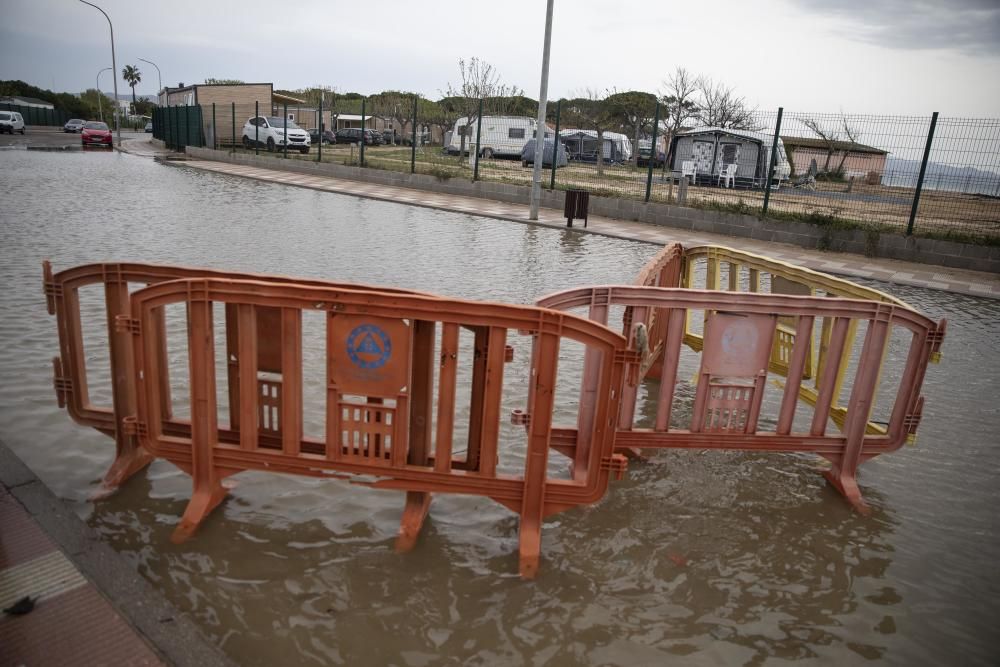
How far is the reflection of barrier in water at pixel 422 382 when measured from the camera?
3252 millimetres

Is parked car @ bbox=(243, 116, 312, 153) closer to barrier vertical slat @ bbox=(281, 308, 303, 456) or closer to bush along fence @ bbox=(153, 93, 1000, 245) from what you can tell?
bush along fence @ bbox=(153, 93, 1000, 245)

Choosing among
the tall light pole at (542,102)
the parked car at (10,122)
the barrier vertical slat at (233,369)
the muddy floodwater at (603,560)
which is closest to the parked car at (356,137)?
the parked car at (10,122)

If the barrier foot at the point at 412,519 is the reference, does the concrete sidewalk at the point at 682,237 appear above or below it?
above

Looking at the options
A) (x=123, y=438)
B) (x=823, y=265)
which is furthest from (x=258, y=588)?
(x=823, y=265)

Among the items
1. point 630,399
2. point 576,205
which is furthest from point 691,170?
point 630,399

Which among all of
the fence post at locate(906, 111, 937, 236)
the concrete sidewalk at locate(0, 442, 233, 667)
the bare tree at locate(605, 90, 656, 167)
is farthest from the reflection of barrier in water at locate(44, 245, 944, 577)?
the bare tree at locate(605, 90, 656, 167)

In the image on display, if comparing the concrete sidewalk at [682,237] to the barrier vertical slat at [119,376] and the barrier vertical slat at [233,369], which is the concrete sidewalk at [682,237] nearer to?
the barrier vertical slat at [233,369]

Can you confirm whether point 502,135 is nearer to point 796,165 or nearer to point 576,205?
point 796,165

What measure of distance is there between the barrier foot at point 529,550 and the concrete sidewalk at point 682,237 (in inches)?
369

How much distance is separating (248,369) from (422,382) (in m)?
0.85

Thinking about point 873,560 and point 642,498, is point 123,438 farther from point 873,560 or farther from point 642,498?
point 873,560

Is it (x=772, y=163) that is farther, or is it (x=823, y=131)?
(x=823, y=131)

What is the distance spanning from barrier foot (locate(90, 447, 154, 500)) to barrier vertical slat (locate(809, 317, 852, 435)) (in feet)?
12.8

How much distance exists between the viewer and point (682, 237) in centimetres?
1747
